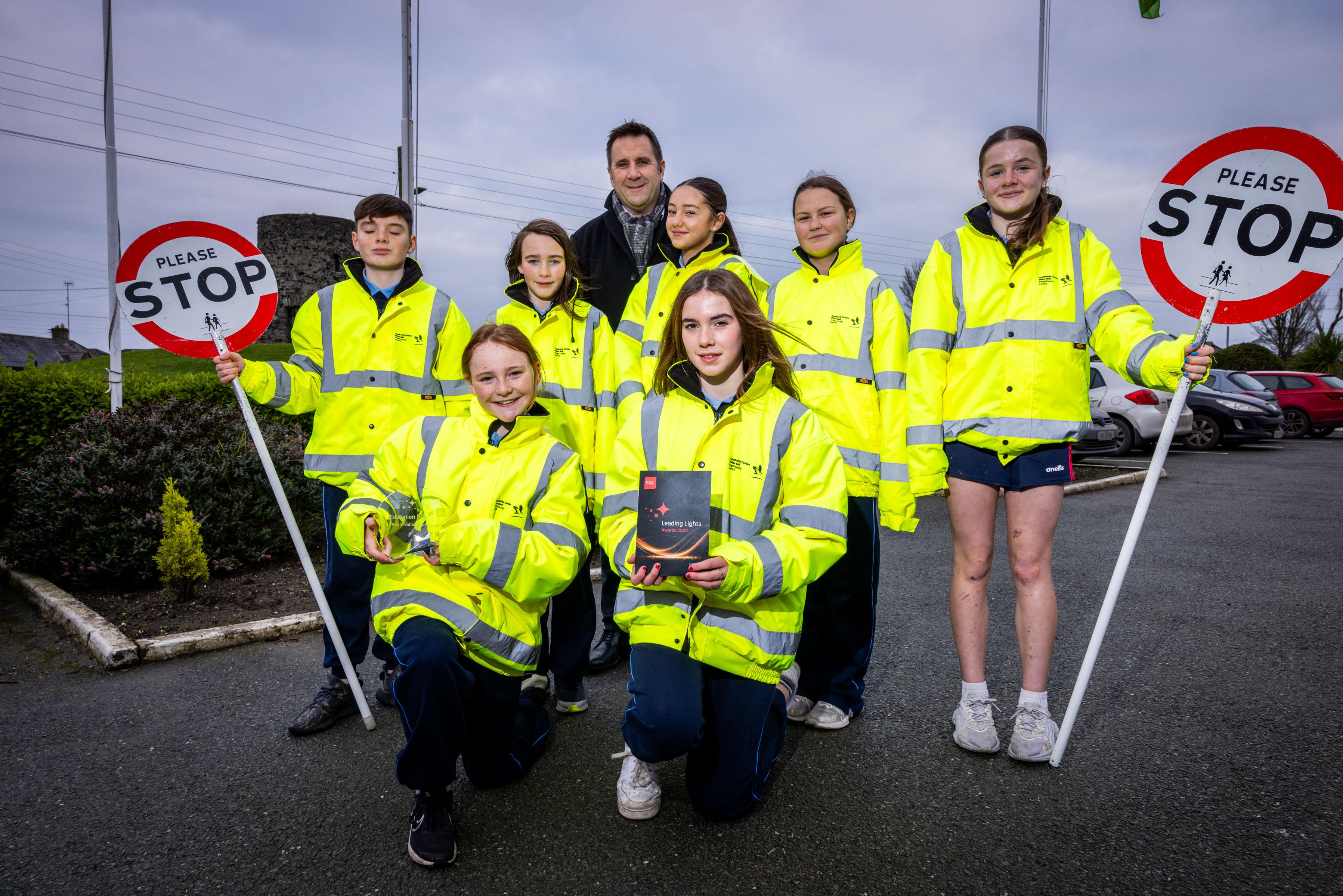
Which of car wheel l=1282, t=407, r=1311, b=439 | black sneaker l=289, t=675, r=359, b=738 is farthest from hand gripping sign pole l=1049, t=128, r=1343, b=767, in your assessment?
car wheel l=1282, t=407, r=1311, b=439

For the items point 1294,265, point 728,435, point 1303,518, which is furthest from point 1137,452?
point 728,435

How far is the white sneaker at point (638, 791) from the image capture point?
8.35 feet

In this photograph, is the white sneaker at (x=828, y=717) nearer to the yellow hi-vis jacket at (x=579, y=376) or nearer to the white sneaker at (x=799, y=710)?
the white sneaker at (x=799, y=710)

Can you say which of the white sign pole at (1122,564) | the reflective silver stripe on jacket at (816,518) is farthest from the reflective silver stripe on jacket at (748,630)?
the white sign pole at (1122,564)

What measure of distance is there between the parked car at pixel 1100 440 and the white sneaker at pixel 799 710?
A: 11.0m

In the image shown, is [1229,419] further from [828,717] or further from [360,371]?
[360,371]

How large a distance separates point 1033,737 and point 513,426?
87.4 inches

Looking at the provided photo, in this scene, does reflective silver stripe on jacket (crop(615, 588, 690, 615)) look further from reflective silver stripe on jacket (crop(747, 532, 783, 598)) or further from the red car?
the red car

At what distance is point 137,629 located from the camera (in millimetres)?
4465

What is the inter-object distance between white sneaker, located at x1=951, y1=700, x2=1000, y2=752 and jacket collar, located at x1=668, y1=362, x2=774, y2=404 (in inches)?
58.4

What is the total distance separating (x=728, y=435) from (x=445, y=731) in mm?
1293

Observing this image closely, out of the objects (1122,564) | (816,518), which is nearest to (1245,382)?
(1122,564)

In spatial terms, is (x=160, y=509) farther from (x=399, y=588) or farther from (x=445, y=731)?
(x=445, y=731)

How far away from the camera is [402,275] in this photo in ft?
11.2
